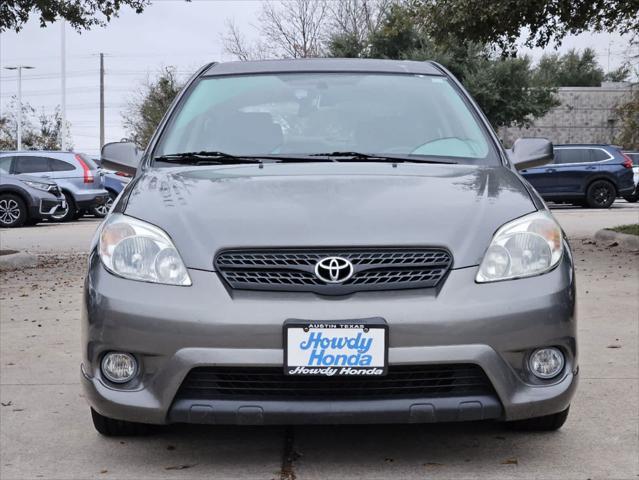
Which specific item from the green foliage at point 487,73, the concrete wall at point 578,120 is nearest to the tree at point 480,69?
the green foliage at point 487,73

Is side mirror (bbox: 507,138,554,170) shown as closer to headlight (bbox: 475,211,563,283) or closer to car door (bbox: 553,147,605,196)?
headlight (bbox: 475,211,563,283)

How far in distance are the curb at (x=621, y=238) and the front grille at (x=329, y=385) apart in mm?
9351

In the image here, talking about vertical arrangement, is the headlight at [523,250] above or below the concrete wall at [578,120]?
above

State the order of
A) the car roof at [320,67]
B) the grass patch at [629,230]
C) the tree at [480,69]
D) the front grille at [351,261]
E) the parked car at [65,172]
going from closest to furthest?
the front grille at [351,261] < the car roof at [320,67] < the grass patch at [629,230] < the parked car at [65,172] < the tree at [480,69]

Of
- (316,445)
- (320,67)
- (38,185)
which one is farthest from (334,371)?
(38,185)

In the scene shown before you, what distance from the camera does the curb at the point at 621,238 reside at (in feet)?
40.2

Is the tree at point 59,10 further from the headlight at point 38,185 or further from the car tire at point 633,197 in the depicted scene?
the car tire at point 633,197

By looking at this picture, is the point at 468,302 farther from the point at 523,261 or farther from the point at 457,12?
the point at 457,12

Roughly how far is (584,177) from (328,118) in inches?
804

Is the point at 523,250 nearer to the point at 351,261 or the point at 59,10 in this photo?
the point at 351,261

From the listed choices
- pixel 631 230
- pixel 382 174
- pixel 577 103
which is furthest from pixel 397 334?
pixel 577 103

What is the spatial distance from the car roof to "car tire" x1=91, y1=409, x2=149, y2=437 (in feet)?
6.26

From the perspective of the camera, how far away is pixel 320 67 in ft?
16.4

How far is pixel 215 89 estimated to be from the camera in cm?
491
